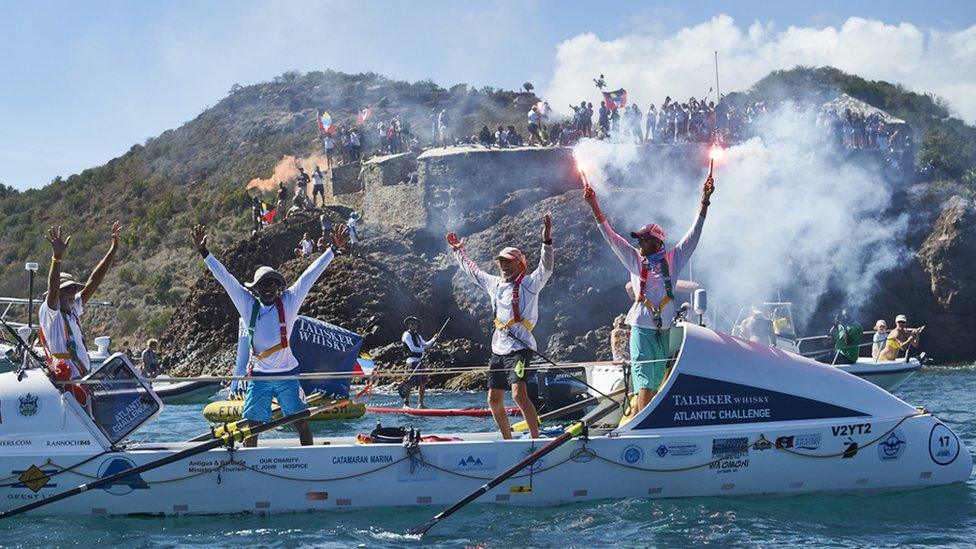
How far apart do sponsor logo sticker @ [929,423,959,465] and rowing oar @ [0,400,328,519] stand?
5568 mm

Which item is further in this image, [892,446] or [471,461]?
[892,446]

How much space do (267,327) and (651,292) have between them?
3341mm

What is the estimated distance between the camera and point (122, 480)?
33.3ft

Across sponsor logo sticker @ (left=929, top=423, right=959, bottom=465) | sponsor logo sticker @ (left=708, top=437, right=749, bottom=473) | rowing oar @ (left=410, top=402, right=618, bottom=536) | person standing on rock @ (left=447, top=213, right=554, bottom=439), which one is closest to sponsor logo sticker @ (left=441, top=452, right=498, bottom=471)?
rowing oar @ (left=410, top=402, right=618, bottom=536)

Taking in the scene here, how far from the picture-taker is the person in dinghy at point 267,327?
33.7 ft

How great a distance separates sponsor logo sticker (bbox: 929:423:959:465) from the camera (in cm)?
1087

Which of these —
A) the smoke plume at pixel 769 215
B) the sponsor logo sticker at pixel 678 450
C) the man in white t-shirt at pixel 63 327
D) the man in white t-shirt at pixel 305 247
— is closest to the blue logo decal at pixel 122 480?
the man in white t-shirt at pixel 63 327

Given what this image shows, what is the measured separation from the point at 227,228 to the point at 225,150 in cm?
2048

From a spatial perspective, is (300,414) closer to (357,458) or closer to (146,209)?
(357,458)

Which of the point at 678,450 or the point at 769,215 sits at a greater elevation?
the point at 769,215

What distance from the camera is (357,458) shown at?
1018 cm

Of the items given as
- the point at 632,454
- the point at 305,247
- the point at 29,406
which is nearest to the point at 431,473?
the point at 632,454

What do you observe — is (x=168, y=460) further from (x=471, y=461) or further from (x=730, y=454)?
(x=730, y=454)

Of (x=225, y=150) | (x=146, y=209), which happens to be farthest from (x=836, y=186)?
(x=225, y=150)
